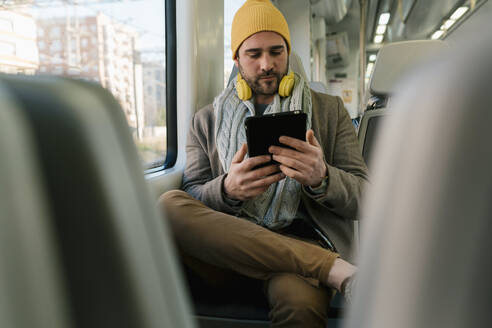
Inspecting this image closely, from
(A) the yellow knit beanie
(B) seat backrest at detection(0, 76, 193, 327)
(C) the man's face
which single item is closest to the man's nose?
(C) the man's face

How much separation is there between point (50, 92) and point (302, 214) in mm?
1189

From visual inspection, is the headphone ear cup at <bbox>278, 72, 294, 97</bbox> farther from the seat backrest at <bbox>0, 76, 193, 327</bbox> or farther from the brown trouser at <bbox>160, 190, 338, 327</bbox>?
the seat backrest at <bbox>0, 76, 193, 327</bbox>

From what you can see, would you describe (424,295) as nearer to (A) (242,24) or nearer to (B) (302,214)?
(B) (302,214)

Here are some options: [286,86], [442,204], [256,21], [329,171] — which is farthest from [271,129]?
[442,204]

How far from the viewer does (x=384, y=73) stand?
5.76ft

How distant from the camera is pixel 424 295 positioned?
0.20 m

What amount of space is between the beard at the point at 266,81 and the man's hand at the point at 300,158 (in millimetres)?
477

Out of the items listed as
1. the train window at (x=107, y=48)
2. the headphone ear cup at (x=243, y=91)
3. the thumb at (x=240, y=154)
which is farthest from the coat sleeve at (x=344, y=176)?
the train window at (x=107, y=48)

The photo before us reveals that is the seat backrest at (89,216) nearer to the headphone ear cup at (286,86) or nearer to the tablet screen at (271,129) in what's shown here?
the tablet screen at (271,129)

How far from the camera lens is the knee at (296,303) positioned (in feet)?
3.08

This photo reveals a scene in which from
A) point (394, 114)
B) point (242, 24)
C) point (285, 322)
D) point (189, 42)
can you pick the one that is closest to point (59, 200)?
point (394, 114)

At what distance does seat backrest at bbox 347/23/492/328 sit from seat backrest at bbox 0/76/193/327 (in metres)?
0.13

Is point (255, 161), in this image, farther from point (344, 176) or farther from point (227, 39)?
point (227, 39)

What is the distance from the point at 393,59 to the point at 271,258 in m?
1.12
